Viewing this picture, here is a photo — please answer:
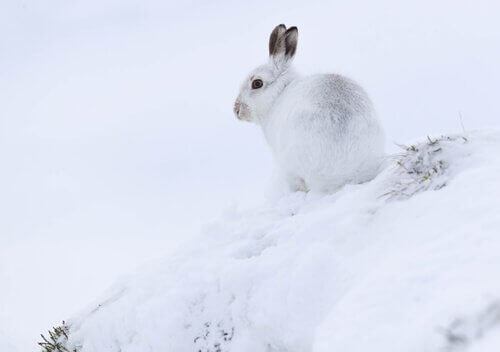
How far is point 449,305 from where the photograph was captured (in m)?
3.02

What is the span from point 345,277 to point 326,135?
2781mm

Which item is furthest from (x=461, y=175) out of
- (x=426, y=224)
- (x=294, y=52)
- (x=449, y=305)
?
(x=294, y=52)

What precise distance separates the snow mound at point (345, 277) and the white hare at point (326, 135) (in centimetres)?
30

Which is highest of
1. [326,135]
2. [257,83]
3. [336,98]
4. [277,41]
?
[277,41]

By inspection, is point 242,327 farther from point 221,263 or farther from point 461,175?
point 461,175

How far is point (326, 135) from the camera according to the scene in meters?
6.74

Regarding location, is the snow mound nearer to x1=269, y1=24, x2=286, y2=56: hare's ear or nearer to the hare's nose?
the hare's nose

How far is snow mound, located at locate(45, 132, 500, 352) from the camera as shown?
10.3 ft

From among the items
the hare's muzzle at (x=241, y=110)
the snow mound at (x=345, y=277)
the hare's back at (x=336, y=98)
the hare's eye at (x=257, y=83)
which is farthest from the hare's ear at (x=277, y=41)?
the snow mound at (x=345, y=277)

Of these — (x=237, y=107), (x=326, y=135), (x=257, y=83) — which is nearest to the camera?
(x=326, y=135)

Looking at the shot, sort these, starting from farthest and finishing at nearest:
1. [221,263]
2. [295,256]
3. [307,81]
→ [307,81] < [221,263] < [295,256]

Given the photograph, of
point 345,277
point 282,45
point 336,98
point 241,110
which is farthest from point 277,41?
point 345,277

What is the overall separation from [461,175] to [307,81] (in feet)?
12.3

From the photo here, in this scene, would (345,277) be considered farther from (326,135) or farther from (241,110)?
(241,110)
